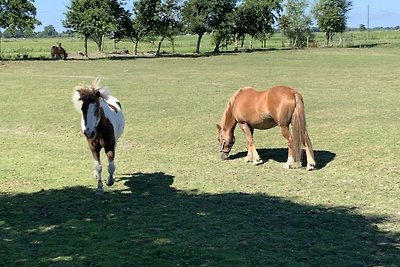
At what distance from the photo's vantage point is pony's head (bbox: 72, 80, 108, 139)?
7.88m

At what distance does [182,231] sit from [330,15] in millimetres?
77046

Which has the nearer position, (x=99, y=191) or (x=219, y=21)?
(x=99, y=191)

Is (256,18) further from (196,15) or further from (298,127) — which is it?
(298,127)

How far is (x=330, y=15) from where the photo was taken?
7894cm

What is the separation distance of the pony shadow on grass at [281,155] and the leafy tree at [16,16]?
3862cm

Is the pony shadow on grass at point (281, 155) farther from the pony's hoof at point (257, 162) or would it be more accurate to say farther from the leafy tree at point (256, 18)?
the leafy tree at point (256, 18)

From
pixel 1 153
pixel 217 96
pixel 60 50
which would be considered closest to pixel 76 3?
pixel 60 50

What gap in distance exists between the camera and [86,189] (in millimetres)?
8844

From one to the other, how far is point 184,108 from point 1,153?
6.62m

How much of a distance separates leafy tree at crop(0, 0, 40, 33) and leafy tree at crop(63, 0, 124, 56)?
20.4ft

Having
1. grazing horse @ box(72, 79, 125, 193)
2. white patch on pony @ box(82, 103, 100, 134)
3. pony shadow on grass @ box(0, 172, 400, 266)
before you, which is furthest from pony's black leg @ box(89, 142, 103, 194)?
white patch on pony @ box(82, 103, 100, 134)

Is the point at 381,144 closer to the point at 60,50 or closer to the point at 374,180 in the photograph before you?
the point at 374,180

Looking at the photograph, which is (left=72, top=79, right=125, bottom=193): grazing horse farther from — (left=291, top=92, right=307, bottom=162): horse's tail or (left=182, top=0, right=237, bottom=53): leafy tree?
(left=182, top=0, right=237, bottom=53): leafy tree

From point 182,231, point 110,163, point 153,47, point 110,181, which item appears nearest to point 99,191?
point 110,181
